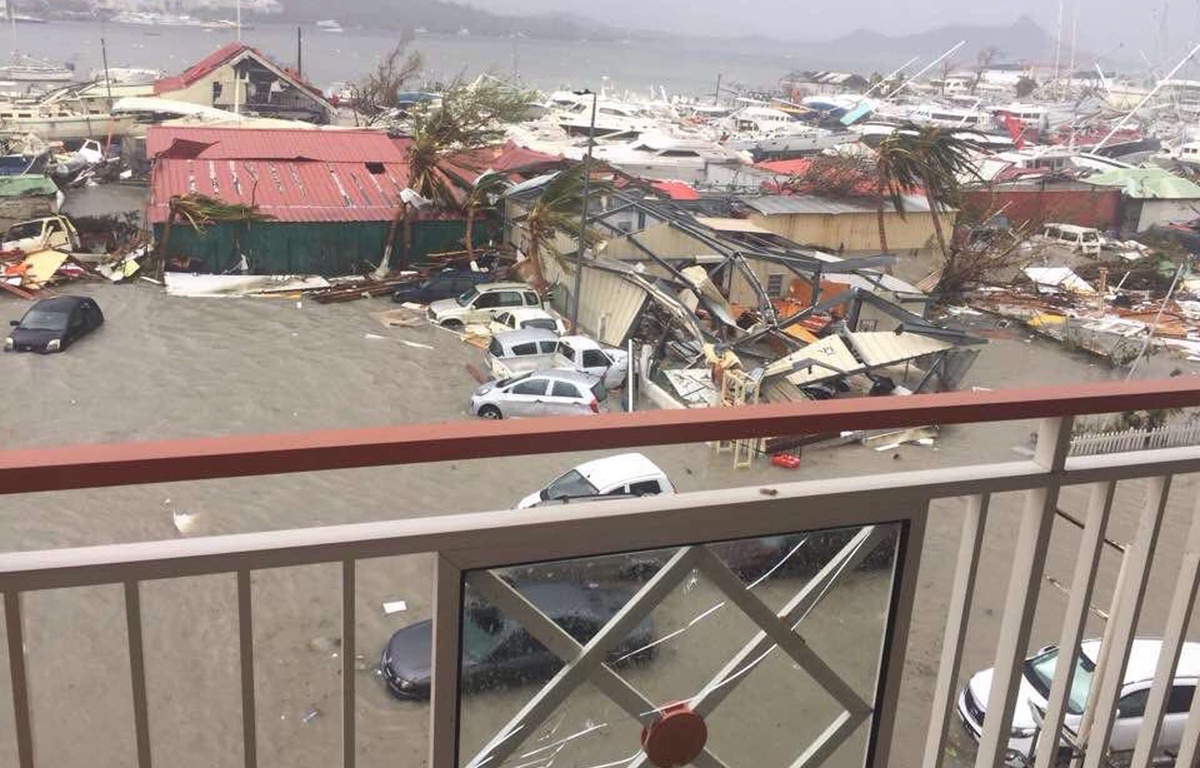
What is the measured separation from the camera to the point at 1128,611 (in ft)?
4.72

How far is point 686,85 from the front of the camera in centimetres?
8425

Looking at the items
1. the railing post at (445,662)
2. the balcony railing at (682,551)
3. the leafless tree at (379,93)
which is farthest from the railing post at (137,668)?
the leafless tree at (379,93)

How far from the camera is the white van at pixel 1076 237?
19234mm

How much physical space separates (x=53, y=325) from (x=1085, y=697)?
10.7 meters

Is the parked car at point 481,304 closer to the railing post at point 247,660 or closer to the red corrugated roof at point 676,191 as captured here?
the red corrugated roof at point 676,191

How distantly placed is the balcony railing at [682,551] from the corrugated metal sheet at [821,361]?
8.47 meters

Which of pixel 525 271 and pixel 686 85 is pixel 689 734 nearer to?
pixel 525 271

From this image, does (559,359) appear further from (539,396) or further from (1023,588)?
(1023,588)

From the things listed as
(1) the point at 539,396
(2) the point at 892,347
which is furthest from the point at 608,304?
(2) the point at 892,347

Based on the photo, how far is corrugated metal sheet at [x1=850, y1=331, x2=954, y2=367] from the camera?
10250mm

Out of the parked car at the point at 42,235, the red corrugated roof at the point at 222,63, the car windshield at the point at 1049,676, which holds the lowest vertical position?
the parked car at the point at 42,235

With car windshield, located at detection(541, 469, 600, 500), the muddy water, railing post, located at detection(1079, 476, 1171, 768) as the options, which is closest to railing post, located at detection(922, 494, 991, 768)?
the muddy water

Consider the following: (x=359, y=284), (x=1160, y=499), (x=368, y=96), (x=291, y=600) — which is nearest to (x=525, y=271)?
(x=359, y=284)

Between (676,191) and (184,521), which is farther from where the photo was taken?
(676,191)
